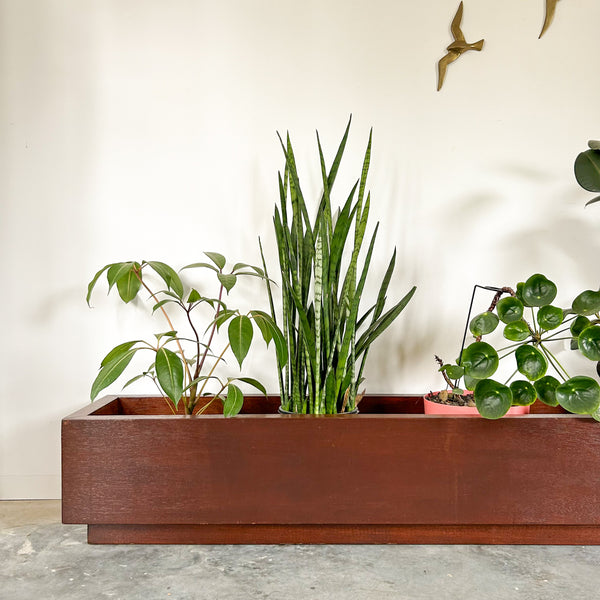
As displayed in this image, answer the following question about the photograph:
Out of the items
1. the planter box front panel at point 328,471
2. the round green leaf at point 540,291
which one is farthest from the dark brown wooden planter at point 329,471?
the round green leaf at point 540,291

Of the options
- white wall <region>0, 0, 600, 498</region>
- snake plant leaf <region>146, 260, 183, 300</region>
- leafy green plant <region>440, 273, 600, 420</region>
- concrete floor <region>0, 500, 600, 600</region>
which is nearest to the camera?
concrete floor <region>0, 500, 600, 600</region>

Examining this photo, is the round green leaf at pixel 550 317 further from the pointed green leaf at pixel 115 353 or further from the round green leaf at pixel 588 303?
the pointed green leaf at pixel 115 353

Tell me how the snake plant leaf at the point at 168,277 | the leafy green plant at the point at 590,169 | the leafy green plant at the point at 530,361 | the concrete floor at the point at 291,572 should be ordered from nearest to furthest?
the concrete floor at the point at 291,572 < the leafy green plant at the point at 530,361 < the leafy green plant at the point at 590,169 < the snake plant leaf at the point at 168,277

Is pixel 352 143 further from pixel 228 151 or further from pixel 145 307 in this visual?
pixel 145 307

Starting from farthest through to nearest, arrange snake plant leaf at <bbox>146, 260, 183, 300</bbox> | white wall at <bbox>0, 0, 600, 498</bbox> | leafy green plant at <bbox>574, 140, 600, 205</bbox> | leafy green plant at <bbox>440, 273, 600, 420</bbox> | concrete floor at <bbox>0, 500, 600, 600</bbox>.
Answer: white wall at <bbox>0, 0, 600, 498</bbox> < snake plant leaf at <bbox>146, 260, 183, 300</bbox> < leafy green plant at <bbox>574, 140, 600, 205</bbox> < leafy green plant at <bbox>440, 273, 600, 420</bbox> < concrete floor at <bbox>0, 500, 600, 600</bbox>

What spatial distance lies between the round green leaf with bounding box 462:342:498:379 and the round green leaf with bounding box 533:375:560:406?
0.12 metres

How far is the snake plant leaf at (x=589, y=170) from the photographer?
1072 millimetres

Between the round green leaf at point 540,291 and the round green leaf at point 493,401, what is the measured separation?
18 centimetres

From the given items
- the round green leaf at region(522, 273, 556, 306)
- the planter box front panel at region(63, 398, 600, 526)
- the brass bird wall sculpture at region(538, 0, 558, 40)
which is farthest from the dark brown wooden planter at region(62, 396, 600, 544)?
the brass bird wall sculpture at region(538, 0, 558, 40)

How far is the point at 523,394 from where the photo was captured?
1.01 m

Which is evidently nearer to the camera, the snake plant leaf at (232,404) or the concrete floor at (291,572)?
the concrete floor at (291,572)

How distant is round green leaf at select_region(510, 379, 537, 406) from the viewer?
101 centimetres

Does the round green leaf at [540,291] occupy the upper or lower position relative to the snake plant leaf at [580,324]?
upper

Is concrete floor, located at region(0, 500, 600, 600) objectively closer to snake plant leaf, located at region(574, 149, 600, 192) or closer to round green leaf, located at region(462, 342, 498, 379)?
round green leaf, located at region(462, 342, 498, 379)
